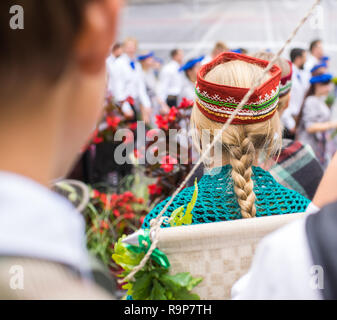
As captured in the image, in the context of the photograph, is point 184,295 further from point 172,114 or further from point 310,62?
point 310,62

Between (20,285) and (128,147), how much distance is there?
3002 millimetres

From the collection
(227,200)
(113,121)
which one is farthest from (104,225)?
(227,200)

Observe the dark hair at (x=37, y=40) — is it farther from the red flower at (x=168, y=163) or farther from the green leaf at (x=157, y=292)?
the red flower at (x=168, y=163)

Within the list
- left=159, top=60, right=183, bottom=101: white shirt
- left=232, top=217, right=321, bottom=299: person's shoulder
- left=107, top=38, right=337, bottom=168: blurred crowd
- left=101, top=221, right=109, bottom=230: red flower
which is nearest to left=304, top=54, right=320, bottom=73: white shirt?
left=107, top=38, right=337, bottom=168: blurred crowd

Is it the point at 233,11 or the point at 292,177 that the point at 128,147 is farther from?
the point at 233,11

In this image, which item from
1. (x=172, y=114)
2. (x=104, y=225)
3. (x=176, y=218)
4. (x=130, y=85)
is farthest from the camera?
(x=130, y=85)

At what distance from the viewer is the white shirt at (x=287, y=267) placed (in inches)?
21.1

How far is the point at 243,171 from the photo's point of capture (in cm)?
127

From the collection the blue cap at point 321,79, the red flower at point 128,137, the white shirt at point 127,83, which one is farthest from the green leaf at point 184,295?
the white shirt at point 127,83

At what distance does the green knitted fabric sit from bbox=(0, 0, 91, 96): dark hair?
0.82m

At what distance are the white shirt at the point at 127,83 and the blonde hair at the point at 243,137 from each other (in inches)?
185

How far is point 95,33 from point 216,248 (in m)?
0.63

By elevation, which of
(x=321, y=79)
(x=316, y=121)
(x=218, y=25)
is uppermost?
(x=218, y=25)

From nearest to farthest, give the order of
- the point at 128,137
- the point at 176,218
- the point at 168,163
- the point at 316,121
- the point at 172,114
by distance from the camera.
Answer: the point at 176,218 < the point at 168,163 < the point at 172,114 < the point at 128,137 < the point at 316,121
